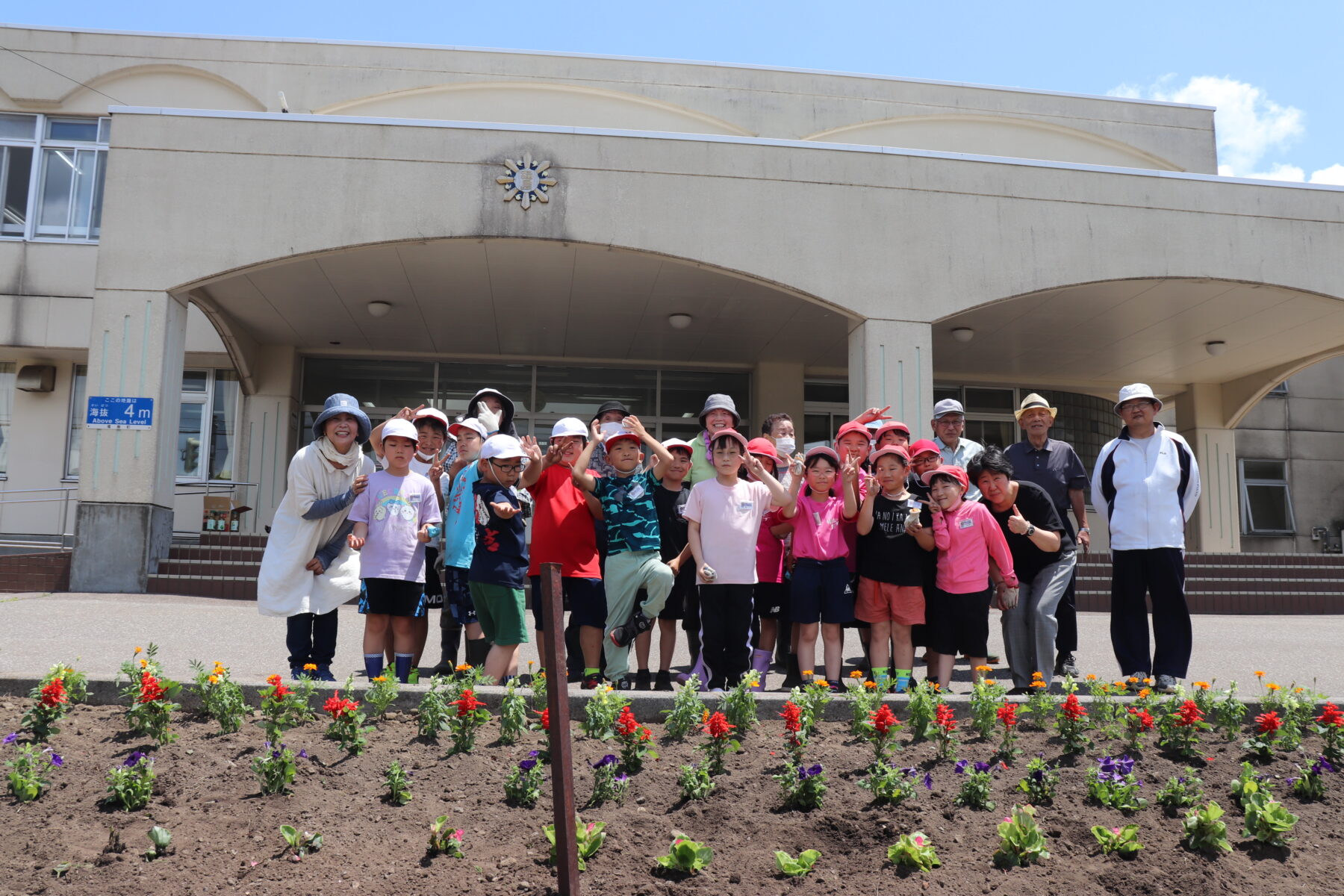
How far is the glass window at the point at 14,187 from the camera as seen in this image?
15711mm

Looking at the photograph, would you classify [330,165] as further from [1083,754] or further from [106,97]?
[1083,754]

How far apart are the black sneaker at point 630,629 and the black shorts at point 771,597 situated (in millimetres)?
795

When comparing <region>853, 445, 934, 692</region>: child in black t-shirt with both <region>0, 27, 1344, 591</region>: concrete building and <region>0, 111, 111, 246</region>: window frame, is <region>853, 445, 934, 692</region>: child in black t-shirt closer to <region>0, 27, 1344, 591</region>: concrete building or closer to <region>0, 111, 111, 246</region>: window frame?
<region>0, 27, 1344, 591</region>: concrete building

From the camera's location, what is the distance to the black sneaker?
5188mm

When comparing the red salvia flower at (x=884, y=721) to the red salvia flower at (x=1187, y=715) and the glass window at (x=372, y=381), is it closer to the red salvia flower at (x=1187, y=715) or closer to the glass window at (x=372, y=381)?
the red salvia flower at (x=1187, y=715)

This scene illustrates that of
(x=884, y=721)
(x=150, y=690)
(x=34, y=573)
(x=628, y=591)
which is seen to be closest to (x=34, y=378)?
(x=34, y=573)

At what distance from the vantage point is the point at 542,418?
16.5 m

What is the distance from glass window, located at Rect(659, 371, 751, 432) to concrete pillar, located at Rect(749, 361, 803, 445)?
408 mm

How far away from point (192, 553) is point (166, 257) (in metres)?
3.42

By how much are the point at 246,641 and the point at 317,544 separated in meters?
2.66

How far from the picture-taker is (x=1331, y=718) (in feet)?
13.0

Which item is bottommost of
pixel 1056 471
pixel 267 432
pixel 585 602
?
pixel 585 602

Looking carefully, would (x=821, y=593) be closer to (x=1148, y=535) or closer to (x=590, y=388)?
(x=1148, y=535)

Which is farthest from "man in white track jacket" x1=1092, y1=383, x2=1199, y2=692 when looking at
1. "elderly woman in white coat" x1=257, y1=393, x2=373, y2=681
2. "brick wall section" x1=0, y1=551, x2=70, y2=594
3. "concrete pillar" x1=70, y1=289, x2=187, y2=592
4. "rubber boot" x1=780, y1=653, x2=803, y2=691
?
"brick wall section" x1=0, y1=551, x2=70, y2=594
